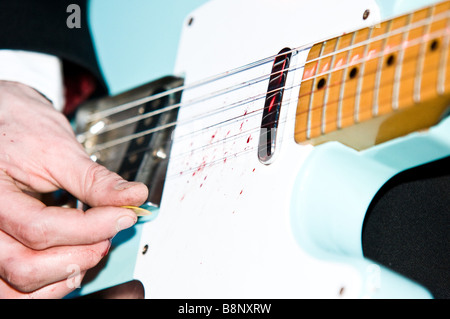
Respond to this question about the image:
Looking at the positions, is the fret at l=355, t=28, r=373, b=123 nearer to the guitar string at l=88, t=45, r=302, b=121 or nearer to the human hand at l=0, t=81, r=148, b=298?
the guitar string at l=88, t=45, r=302, b=121

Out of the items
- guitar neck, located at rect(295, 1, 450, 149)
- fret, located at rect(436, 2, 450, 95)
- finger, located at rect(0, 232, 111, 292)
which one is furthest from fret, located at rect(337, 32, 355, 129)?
finger, located at rect(0, 232, 111, 292)

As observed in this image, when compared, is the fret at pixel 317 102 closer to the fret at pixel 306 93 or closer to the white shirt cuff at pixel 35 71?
the fret at pixel 306 93

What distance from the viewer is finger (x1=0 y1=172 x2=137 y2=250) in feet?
2.00

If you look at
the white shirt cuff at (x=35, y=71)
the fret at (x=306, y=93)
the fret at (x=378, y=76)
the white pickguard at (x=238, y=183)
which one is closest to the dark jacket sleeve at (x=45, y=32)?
the white shirt cuff at (x=35, y=71)

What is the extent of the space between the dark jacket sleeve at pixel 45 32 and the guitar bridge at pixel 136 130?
0.10m

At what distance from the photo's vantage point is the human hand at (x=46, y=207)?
2.01 feet

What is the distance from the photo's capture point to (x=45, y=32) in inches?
36.2

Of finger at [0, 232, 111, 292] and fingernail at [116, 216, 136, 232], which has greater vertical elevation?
fingernail at [116, 216, 136, 232]

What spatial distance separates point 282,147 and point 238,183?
0.08 m

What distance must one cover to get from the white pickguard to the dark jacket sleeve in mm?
262

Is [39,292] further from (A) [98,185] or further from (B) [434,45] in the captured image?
(B) [434,45]

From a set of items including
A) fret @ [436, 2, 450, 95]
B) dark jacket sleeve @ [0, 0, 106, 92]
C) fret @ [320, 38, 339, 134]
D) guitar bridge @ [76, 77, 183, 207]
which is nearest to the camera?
fret @ [436, 2, 450, 95]
